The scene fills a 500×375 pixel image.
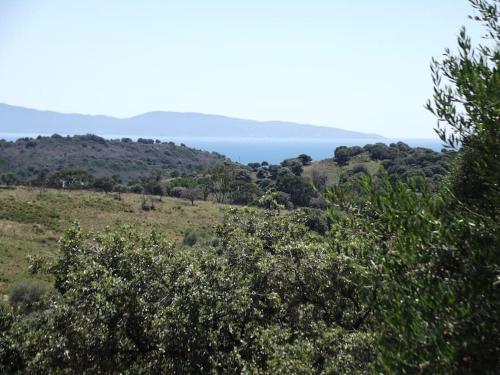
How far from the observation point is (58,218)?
2511 inches

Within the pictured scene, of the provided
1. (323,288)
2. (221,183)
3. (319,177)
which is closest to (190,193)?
(221,183)

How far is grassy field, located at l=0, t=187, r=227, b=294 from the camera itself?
46.6m

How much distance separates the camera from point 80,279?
1145cm

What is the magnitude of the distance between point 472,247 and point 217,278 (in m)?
7.09

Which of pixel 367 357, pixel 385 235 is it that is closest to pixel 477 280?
pixel 385 235

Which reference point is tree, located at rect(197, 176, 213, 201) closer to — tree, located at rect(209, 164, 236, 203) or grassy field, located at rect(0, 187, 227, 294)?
tree, located at rect(209, 164, 236, 203)

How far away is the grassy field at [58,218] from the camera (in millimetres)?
46562

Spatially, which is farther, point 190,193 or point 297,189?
point 297,189

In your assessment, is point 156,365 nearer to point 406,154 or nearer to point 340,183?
point 340,183

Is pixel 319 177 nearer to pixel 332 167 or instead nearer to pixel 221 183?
pixel 332 167

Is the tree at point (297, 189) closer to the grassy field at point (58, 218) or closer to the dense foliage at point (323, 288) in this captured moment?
the grassy field at point (58, 218)

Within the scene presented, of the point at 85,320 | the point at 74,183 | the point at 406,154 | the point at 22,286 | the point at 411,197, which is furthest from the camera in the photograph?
the point at 406,154

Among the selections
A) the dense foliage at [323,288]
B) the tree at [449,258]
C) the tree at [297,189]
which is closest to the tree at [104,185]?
the tree at [297,189]

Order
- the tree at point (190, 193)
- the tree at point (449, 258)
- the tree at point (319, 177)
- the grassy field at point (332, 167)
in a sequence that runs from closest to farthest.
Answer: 1. the tree at point (449, 258)
2. the tree at point (190, 193)
3. the tree at point (319, 177)
4. the grassy field at point (332, 167)
